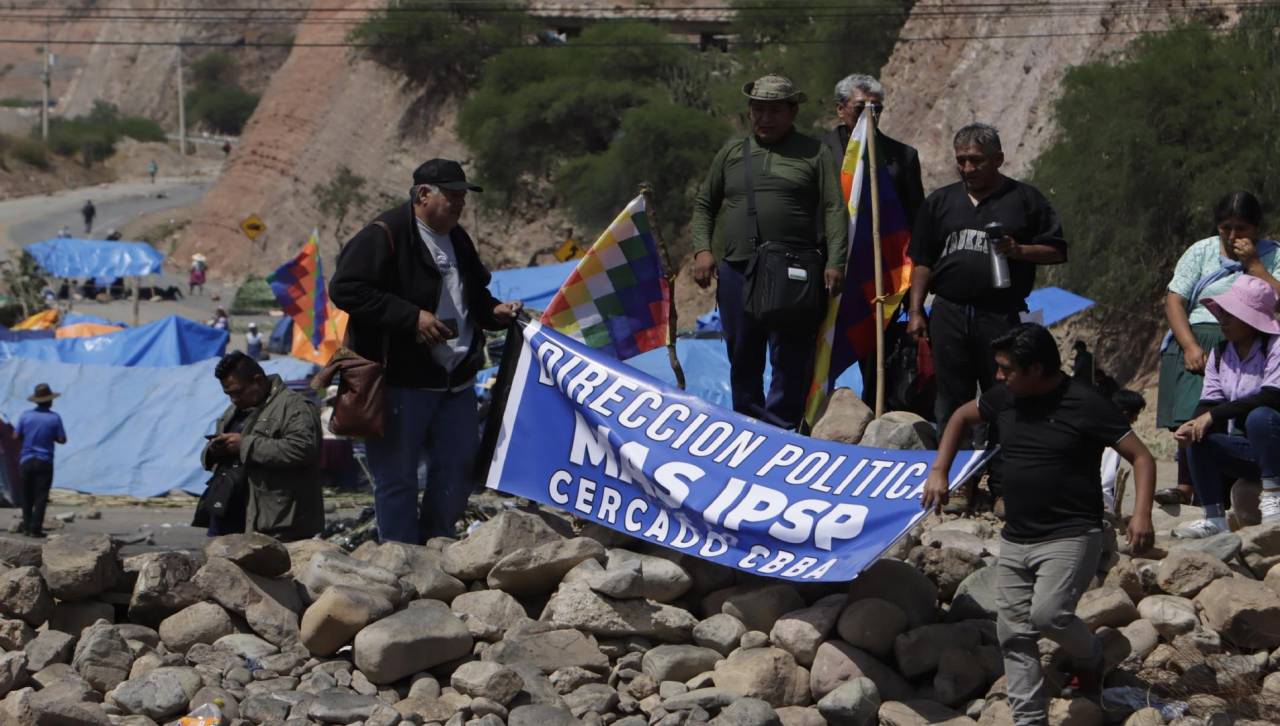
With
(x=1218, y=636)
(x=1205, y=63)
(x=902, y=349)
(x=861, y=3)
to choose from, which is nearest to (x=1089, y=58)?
(x=1205, y=63)

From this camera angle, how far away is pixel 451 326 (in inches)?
277

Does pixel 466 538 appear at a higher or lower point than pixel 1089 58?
lower

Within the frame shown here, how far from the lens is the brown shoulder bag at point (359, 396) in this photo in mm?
6816

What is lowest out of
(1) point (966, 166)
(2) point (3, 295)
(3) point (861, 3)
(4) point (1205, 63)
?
(2) point (3, 295)

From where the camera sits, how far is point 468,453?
7230 mm

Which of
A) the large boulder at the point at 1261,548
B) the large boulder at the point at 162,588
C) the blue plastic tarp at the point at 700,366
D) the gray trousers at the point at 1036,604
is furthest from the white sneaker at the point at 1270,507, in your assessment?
the blue plastic tarp at the point at 700,366

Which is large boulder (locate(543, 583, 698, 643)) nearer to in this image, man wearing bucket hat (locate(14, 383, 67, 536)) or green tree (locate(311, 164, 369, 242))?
man wearing bucket hat (locate(14, 383, 67, 536))

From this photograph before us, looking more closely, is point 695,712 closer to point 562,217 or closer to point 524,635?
point 524,635

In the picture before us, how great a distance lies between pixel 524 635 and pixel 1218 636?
8.71 feet

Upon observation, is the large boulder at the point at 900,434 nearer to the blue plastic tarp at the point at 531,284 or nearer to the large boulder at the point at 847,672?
the large boulder at the point at 847,672

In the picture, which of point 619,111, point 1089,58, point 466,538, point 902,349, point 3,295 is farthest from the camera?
point 619,111

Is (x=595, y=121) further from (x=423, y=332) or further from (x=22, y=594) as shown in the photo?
(x=22, y=594)

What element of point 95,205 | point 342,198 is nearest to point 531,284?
point 342,198

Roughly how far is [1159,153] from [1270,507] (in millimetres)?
17964
